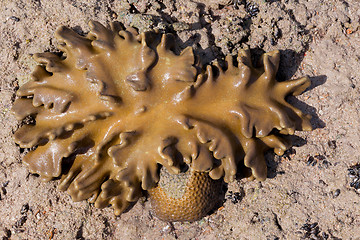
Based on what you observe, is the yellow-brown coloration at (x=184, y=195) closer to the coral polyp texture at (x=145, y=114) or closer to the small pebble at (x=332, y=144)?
the coral polyp texture at (x=145, y=114)

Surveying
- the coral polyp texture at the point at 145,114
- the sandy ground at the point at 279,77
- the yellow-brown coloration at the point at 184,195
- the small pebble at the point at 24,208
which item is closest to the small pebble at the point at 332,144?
the sandy ground at the point at 279,77

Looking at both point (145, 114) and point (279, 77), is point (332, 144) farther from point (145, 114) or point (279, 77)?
point (145, 114)

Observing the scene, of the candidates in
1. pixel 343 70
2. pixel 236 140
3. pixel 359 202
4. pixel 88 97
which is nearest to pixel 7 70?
pixel 88 97

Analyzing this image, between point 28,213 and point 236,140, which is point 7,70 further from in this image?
point 236,140

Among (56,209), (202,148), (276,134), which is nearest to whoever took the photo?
(202,148)

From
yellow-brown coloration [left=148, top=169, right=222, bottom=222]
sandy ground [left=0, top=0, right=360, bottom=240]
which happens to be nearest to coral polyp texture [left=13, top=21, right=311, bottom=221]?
yellow-brown coloration [left=148, top=169, right=222, bottom=222]

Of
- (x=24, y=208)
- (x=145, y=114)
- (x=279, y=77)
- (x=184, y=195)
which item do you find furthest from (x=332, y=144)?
(x=24, y=208)
